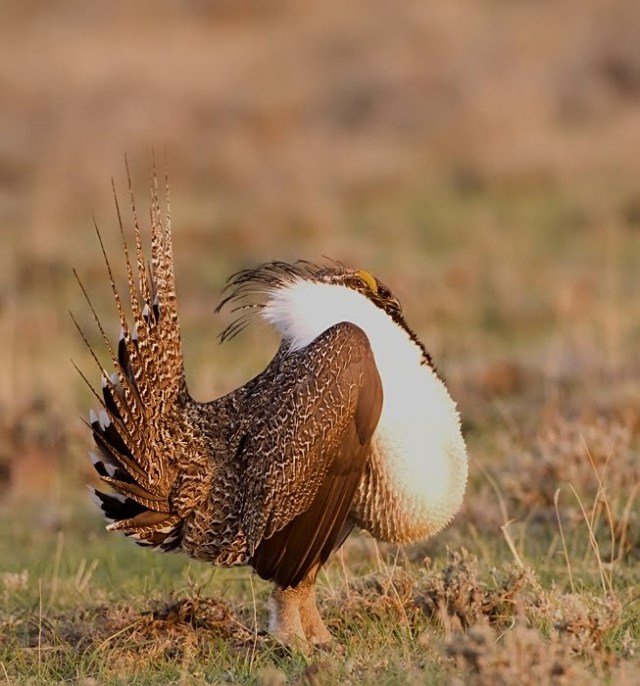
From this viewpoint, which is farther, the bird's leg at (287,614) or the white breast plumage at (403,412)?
the bird's leg at (287,614)

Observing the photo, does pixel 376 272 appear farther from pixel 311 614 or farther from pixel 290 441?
pixel 290 441

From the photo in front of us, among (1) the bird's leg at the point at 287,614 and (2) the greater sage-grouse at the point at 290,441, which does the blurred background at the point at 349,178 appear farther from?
(1) the bird's leg at the point at 287,614

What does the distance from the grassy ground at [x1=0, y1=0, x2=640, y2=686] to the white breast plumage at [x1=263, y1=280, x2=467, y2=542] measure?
0.32 meters

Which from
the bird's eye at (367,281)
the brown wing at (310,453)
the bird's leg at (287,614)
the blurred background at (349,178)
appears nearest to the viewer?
the brown wing at (310,453)

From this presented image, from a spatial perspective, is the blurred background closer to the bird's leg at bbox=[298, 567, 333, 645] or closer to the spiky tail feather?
the spiky tail feather

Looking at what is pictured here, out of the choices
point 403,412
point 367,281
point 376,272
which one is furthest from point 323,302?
point 376,272

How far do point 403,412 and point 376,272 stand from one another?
6.95 m

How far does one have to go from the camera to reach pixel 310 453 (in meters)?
3.79

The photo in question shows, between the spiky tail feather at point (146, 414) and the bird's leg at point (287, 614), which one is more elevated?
the spiky tail feather at point (146, 414)

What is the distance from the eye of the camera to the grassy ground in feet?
13.1

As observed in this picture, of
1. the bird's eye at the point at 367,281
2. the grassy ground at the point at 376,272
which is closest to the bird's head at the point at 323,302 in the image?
the bird's eye at the point at 367,281

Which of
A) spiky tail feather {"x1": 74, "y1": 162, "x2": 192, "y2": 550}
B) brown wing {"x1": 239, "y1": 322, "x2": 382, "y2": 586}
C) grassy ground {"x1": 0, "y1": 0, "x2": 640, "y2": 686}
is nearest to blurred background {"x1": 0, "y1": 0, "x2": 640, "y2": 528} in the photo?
grassy ground {"x1": 0, "y1": 0, "x2": 640, "y2": 686}

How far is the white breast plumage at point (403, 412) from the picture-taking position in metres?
3.83

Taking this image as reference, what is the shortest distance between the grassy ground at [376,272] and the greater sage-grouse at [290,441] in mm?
263
